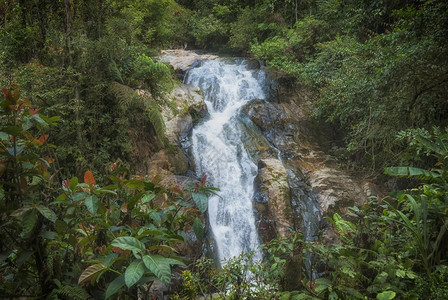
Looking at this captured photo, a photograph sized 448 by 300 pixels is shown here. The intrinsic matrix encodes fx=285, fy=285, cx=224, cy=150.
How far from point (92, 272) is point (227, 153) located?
7588 millimetres

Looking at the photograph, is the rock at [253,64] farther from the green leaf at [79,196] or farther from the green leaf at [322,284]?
the green leaf at [79,196]

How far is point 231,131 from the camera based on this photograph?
9.65 meters

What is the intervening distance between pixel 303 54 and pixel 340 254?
11.6m

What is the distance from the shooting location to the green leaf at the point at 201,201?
1724mm

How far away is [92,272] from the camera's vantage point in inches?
53.2

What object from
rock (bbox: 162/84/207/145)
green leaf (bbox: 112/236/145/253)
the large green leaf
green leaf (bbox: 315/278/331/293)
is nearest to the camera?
green leaf (bbox: 112/236/145/253)

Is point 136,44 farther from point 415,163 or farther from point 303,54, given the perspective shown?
point 303,54

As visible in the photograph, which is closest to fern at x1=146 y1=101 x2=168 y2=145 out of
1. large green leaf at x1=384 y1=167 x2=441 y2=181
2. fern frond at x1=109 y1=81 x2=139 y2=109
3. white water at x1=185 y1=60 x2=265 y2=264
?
fern frond at x1=109 y1=81 x2=139 y2=109

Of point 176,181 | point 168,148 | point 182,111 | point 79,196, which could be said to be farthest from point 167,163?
point 79,196

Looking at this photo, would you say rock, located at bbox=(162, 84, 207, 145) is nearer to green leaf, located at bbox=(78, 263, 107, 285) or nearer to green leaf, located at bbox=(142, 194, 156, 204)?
green leaf, located at bbox=(142, 194, 156, 204)

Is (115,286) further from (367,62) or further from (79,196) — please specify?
(367,62)

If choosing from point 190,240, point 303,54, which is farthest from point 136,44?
point 303,54

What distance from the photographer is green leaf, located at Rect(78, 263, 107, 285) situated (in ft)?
4.38

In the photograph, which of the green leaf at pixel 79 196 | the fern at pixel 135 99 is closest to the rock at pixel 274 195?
the fern at pixel 135 99
